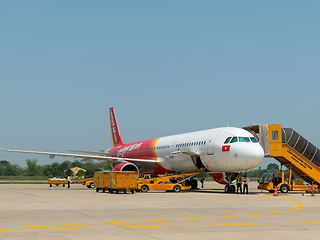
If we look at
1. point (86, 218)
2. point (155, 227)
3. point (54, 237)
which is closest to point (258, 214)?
point (155, 227)

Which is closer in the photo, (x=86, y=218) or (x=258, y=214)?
(x=86, y=218)

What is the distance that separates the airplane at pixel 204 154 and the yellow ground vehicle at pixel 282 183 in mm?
2602

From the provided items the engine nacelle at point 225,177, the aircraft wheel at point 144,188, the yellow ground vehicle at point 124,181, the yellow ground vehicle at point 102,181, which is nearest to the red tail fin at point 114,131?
the yellow ground vehicle at point 102,181

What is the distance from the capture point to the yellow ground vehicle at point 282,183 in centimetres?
2952

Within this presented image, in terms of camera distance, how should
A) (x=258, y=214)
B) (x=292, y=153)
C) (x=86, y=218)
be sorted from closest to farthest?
(x=86, y=218)
(x=258, y=214)
(x=292, y=153)

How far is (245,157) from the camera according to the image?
27359 millimetres

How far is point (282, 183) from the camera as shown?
29625 mm

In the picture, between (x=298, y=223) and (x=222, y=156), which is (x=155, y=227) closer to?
(x=298, y=223)

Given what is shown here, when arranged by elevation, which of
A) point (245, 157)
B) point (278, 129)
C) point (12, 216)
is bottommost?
point (12, 216)

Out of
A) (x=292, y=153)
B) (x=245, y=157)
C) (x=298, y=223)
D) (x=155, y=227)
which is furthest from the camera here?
(x=292, y=153)

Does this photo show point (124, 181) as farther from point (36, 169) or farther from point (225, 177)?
point (36, 169)

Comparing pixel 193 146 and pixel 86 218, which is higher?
pixel 193 146

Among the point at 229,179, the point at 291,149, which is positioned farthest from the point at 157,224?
the point at 291,149

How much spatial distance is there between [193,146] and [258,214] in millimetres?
16978
